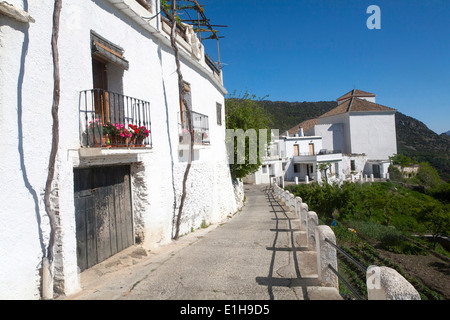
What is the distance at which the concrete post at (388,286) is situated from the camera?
89.2 inches

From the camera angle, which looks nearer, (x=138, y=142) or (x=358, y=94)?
(x=138, y=142)

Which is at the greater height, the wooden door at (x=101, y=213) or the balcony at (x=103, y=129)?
the balcony at (x=103, y=129)

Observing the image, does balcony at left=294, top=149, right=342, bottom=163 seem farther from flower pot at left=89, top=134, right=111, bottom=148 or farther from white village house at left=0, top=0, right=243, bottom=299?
flower pot at left=89, top=134, right=111, bottom=148

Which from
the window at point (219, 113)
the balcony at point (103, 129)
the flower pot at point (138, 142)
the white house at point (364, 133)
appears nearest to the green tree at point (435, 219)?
the window at point (219, 113)

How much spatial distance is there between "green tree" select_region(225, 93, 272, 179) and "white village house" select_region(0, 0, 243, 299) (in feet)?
26.7

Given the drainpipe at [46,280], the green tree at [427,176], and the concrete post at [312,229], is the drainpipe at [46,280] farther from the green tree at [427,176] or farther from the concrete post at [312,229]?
the green tree at [427,176]

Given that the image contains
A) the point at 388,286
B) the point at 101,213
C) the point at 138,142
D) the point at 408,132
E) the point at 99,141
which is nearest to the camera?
the point at 388,286

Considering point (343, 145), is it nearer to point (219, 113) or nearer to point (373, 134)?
point (373, 134)

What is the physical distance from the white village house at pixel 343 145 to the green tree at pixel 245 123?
16661 mm

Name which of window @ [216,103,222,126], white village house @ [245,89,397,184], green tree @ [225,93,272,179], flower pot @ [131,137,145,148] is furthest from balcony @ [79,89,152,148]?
white village house @ [245,89,397,184]

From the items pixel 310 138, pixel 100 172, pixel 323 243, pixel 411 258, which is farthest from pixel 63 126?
pixel 310 138

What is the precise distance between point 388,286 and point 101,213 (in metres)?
4.62

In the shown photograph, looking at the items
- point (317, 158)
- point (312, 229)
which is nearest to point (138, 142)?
point (312, 229)

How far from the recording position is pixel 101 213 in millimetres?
5203
